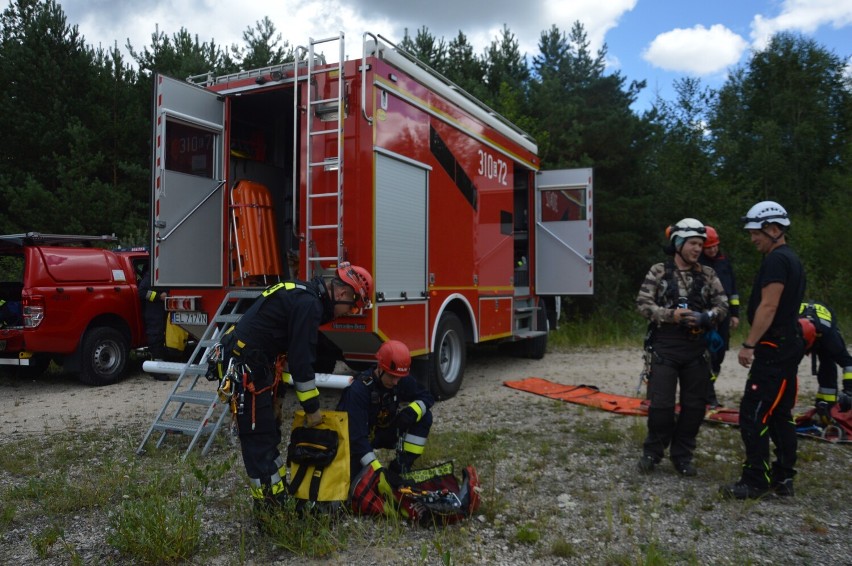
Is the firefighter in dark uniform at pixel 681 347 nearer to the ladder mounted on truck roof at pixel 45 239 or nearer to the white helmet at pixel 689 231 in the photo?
the white helmet at pixel 689 231

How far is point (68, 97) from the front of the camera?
17609mm

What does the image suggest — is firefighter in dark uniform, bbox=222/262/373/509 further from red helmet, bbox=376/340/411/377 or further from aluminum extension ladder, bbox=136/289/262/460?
aluminum extension ladder, bbox=136/289/262/460

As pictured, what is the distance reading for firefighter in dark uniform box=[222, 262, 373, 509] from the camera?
353 centimetres

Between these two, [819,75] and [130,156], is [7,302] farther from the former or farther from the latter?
[819,75]

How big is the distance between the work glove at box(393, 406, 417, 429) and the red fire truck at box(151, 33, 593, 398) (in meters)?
1.75

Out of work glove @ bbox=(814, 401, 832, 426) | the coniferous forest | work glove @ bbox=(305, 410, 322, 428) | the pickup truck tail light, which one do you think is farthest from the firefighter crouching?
the coniferous forest

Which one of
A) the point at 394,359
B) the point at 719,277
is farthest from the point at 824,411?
the point at 394,359

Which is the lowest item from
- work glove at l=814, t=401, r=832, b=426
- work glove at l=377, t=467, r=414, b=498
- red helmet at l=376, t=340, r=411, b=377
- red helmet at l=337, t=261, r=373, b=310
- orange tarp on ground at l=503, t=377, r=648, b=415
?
orange tarp on ground at l=503, t=377, r=648, b=415

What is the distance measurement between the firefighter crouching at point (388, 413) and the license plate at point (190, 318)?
2959 millimetres

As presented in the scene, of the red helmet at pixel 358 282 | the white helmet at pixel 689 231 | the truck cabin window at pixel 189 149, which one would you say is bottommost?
the red helmet at pixel 358 282

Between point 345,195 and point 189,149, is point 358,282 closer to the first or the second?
point 345,195

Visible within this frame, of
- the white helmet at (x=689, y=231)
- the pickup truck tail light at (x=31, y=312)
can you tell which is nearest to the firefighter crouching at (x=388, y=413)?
the white helmet at (x=689, y=231)

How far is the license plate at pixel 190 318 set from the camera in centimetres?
661

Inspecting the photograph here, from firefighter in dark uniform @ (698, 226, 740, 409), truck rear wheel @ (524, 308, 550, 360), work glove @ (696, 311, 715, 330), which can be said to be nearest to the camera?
work glove @ (696, 311, 715, 330)
